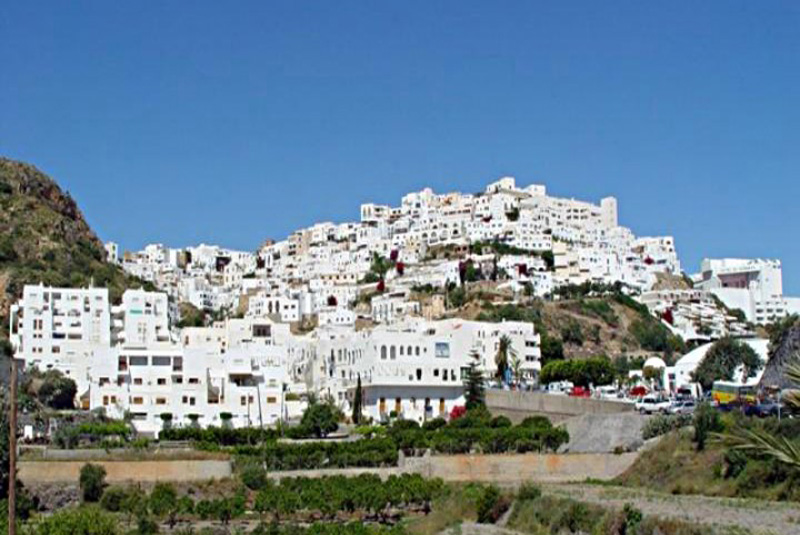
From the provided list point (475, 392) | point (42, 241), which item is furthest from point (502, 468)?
point (42, 241)

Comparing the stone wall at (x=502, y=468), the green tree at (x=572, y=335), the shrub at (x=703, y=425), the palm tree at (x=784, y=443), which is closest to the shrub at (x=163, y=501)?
the stone wall at (x=502, y=468)

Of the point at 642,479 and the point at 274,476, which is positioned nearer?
the point at 642,479

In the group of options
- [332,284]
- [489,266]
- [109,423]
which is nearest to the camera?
[109,423]

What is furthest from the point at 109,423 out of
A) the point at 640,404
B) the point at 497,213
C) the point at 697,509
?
the point at 497,213

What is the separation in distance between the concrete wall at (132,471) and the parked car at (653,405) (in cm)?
1930

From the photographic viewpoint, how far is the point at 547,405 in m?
57.9

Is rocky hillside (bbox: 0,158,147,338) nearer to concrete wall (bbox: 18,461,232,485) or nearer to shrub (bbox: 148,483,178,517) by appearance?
concrete wall (bbox: 18,461,232,485)

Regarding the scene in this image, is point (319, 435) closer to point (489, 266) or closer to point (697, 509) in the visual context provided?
point (697, 509)

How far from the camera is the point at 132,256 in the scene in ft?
522

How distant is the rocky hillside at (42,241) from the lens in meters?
91.5

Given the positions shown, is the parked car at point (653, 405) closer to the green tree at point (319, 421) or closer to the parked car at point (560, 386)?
the parked car at point (560, 386)

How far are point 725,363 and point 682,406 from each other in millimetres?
23727

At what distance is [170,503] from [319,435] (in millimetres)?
15351

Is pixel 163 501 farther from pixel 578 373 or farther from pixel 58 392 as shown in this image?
pixel 578 373
